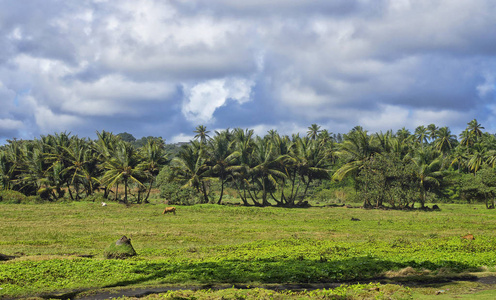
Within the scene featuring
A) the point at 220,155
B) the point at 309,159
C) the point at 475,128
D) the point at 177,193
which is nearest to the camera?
the point at 177,193

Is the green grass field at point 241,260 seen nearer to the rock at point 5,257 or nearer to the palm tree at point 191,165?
the rock at point 5,257

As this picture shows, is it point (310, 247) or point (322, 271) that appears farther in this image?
point (310, 247)

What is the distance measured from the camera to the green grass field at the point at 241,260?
12.8 m

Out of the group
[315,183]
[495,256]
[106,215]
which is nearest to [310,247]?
[495,256]

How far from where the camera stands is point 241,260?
53.6 feet

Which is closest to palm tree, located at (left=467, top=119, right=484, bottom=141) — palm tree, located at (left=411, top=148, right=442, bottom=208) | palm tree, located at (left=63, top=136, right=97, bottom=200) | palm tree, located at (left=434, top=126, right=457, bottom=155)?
palm tree, located at (left=434, top=126, right=457, bottom=155)

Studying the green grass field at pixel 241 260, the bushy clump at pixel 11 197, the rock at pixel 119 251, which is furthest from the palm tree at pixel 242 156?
the rock at pixel 119 251

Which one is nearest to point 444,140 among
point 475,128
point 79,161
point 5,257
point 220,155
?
point 475,128

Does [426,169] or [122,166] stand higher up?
[426,169]

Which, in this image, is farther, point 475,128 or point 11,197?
point 475,128

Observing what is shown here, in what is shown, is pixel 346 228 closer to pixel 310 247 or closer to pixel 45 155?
pixel 310 247

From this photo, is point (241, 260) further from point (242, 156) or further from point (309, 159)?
point (309, 159)

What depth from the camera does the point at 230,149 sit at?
52.8 metres

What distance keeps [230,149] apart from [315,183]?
33.5 m
